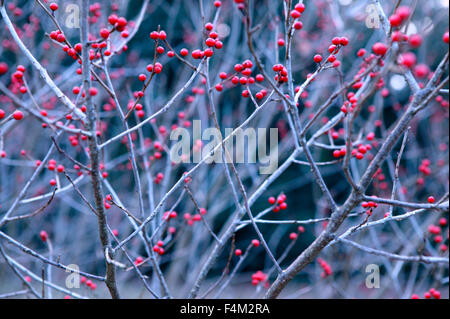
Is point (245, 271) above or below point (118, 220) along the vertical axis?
below

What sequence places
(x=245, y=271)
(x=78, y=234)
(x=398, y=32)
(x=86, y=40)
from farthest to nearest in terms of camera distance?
(x=245, y=271) → (x=78, y=234) → (x=86, y=40) → (x=398, y=32)

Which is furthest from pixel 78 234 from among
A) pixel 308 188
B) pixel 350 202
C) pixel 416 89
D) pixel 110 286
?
pixel 308 188

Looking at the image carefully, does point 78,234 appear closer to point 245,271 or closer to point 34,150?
point 34,150

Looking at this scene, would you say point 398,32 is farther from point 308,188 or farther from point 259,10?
point 308,188

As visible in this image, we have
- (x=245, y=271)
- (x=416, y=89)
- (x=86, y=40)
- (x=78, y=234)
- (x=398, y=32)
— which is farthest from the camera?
(x=245, y=271)

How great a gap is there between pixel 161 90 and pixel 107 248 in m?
4.27

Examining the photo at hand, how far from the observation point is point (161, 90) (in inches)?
224

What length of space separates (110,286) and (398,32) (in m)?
1.68

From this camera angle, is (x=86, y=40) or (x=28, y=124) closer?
(x=86, y=40)

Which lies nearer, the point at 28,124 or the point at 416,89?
the point at 416,89
